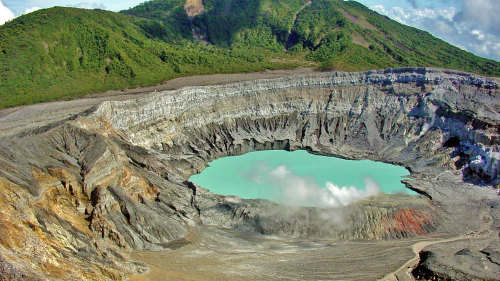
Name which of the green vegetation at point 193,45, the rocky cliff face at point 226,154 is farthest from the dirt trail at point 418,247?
the green vegetation at point 193,45

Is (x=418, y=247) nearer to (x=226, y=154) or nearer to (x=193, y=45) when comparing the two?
(x=226, y=154)

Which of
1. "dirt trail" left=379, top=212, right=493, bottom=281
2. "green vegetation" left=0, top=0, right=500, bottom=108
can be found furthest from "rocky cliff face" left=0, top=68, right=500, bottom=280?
"green vegetation" left=0, top=0, right=500, bottom=108

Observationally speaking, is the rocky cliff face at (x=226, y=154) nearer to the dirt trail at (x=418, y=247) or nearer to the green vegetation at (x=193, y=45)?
the dirt trail at (x=418, y=247)

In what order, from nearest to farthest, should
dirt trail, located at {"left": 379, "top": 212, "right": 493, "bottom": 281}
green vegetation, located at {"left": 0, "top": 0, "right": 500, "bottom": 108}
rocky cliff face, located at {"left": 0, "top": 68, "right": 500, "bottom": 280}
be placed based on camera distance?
rocky cliff face, located at {"left": 0, "top": 68, "right": 500, "bottom": 280} < dirt trail, located at {"left": 379, "top": 212, "right": 493, "bottom": 281} < green vegetation, located at {"left": 0, "top": 0, "right": 500, "bottom": 108}

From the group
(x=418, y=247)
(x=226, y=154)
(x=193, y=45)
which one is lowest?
(x=418, y=247)

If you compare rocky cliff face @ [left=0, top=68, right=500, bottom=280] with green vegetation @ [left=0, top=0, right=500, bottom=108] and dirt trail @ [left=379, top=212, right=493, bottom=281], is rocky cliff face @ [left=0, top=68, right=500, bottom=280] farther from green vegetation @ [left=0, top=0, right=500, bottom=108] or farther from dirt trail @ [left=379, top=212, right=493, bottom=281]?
green vegetation @ [left=0, top=0, right=500, bottom=108]

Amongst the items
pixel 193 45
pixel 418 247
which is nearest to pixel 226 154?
pixel 418 247
